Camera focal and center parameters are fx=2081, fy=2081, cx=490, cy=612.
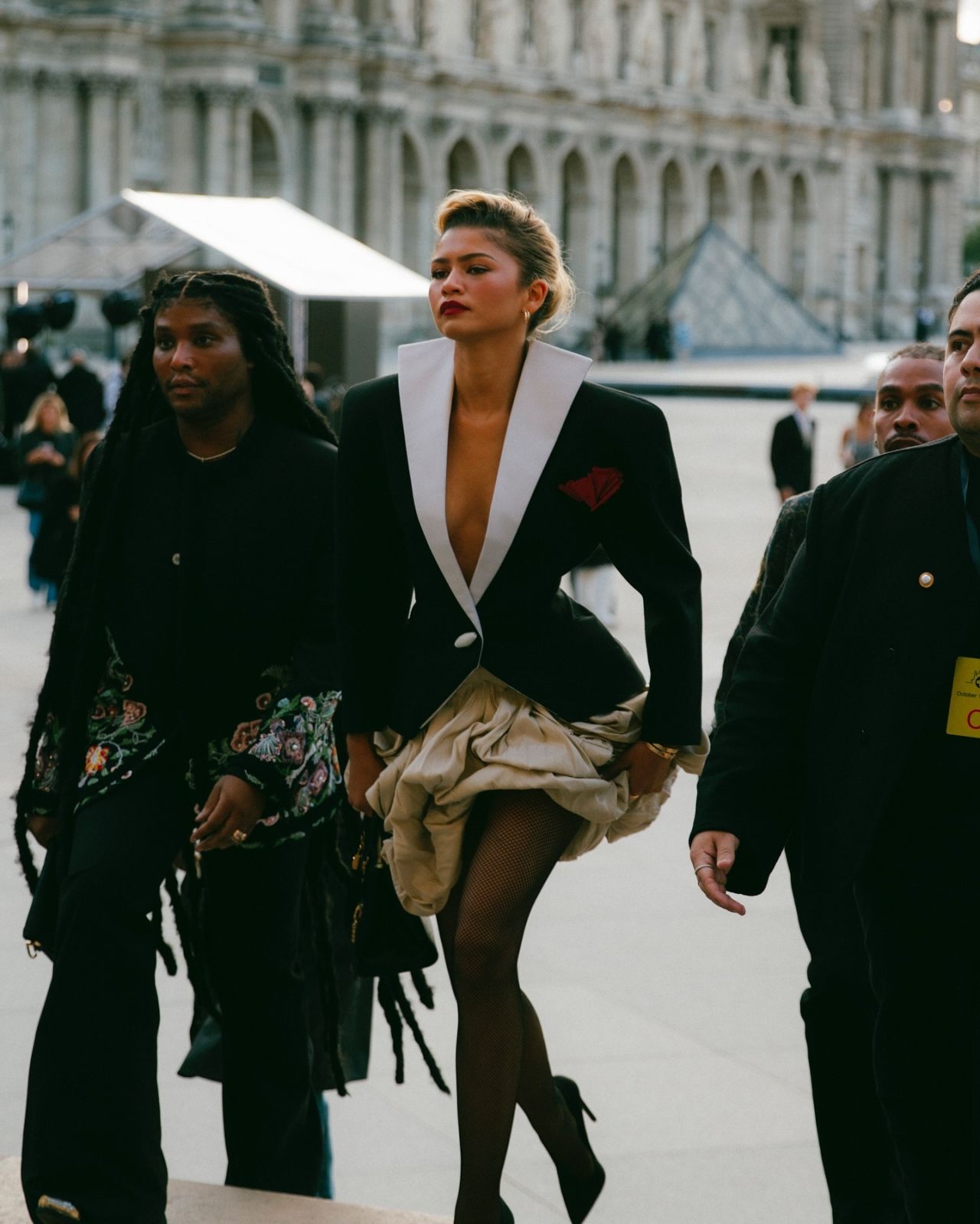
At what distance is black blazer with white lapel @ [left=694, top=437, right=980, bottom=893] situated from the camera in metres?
2.85

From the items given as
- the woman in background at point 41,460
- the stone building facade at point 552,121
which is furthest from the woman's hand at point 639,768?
the stone building facade at point 552,121

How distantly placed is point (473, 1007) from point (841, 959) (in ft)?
2.14

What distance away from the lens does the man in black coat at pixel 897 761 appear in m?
2.84

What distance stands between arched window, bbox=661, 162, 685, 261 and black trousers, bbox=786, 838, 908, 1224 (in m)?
63.6

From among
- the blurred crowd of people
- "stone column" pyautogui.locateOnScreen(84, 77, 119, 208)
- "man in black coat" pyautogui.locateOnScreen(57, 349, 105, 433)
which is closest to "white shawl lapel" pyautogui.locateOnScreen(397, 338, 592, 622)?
the blurred crowd of people

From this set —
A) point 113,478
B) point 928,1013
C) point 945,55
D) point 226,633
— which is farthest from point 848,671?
point 945,55

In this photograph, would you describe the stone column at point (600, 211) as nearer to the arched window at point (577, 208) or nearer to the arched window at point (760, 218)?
the arched window at point (577, 208)

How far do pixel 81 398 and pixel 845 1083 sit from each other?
16784 millimetres

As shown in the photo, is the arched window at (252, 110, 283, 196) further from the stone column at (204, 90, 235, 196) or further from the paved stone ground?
the paved stone ground

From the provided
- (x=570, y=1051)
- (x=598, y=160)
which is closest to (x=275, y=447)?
(x=570, y=1051)

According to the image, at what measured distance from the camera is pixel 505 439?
140 inches

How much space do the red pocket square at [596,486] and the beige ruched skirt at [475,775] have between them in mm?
345

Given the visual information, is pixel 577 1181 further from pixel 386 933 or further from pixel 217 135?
pixel 217 135

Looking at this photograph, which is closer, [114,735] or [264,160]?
[114,735]
